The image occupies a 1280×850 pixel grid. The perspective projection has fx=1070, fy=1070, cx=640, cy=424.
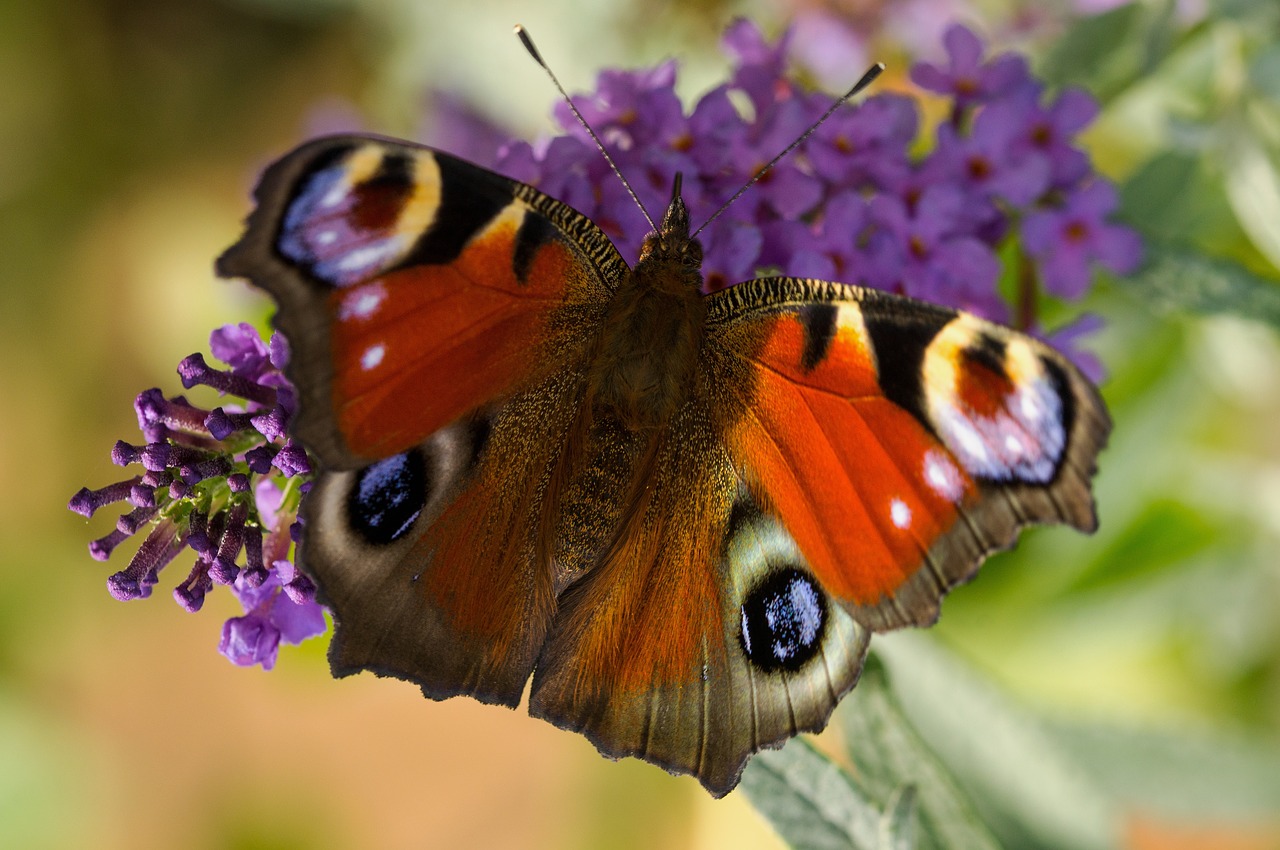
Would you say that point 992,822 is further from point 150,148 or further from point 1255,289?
point 150,148

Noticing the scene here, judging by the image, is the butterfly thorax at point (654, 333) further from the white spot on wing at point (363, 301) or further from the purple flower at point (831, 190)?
the white spot on wing at point (363, 301)

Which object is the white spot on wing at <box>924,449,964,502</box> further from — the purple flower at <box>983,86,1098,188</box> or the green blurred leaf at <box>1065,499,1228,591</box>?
the green blurred leaf at <box>1065,499,1228,591</box>

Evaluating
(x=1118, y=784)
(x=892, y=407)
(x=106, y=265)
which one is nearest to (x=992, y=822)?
(x=1118, y=784)

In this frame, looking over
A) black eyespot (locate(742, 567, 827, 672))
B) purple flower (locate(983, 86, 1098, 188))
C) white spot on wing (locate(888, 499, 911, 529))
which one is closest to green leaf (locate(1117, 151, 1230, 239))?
purple flower (locate(983, 86, 1098, 188))

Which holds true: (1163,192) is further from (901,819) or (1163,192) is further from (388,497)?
(388,497)

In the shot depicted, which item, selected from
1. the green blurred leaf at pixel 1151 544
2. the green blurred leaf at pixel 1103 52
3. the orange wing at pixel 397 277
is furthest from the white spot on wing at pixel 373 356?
the green blurred leaf at pixel 1151 544
